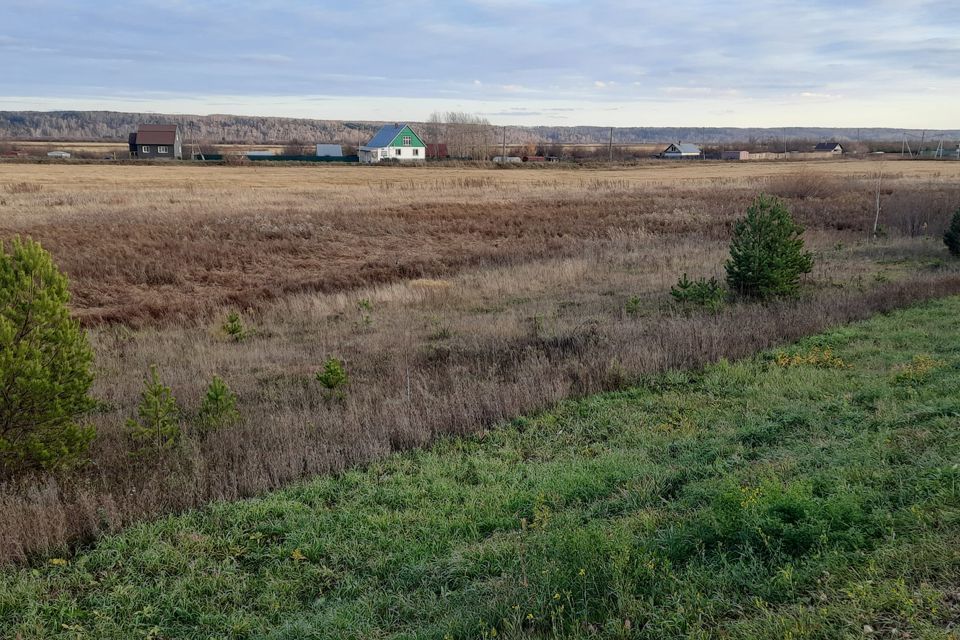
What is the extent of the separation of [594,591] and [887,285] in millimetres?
13906

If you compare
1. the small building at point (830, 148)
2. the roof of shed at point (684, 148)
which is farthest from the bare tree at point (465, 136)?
the small building at point (830, 148)

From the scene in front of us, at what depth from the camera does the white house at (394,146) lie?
8144 cm

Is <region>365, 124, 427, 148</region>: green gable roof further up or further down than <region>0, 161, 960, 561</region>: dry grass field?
further up

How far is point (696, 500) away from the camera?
5.60 meters

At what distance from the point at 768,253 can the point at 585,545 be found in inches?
426

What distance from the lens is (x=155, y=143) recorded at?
83.8 meters

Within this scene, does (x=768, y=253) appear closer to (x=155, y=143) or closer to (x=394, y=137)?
(x=394, y=137)

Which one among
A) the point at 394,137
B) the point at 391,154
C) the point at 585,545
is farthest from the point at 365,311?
the point at 394,137

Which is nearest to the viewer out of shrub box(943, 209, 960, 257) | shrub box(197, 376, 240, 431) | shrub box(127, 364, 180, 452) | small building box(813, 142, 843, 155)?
shrub box(127, 364, 180, 452)

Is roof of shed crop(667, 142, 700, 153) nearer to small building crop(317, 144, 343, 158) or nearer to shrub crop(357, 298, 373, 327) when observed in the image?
small building crop(317, 144, 343, 158)

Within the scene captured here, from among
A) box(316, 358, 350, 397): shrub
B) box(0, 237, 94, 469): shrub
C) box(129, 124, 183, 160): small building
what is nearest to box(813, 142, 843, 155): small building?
box(129, 124, 183, 160): small building

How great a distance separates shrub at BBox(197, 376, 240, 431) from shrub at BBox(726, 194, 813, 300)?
10.3 meters

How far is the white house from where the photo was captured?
267ft

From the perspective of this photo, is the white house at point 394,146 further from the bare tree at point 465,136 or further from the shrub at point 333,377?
the shrub at point 333,377
